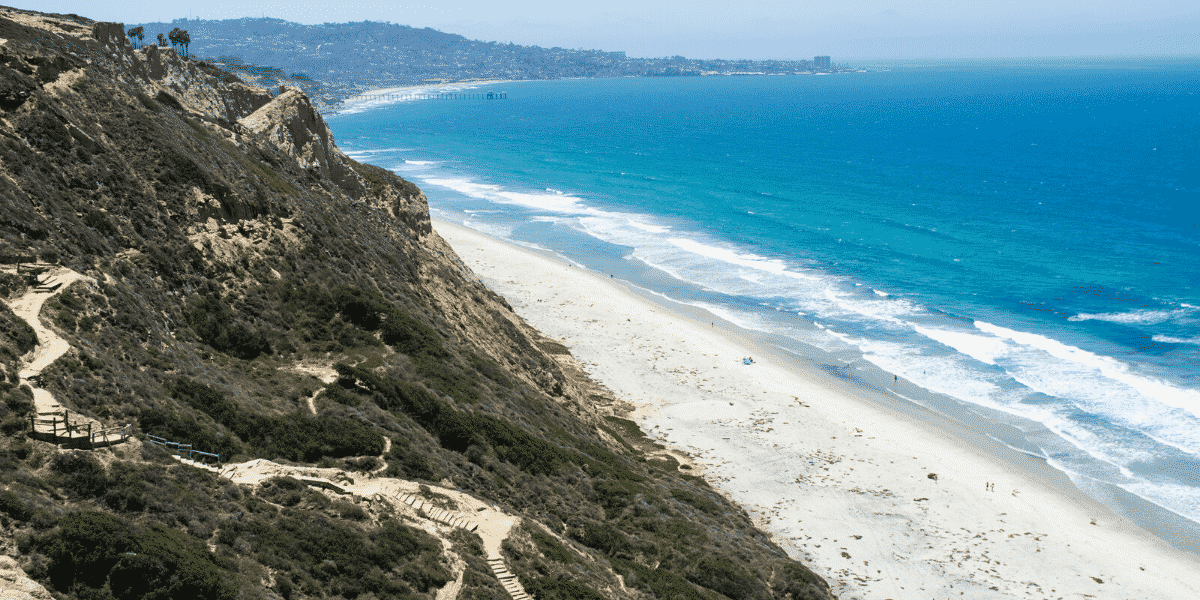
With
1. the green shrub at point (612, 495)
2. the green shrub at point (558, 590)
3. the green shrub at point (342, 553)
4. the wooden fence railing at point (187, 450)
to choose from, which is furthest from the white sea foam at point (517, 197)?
the green shrub at point (342, 553)

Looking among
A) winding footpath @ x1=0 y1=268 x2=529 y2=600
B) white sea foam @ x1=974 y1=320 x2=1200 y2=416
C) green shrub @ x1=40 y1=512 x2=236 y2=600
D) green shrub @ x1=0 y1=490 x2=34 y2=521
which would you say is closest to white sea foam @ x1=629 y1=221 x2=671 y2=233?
white sea foam @ x1=974 y1=320 x2=1200 y2=416

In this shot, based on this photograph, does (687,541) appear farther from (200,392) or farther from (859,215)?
(859,215)

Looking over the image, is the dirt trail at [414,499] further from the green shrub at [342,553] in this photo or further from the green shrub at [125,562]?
the green shrub at [125,562]

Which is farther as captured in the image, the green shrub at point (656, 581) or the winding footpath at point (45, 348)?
the green shrub at point (656, 581)

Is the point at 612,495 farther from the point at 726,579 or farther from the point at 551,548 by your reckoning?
the point at 551,548

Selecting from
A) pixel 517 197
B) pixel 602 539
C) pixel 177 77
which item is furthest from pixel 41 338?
pixel 517 197

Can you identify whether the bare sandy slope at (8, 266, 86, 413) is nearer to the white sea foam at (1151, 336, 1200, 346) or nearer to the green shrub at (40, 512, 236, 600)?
the green shrub at (40, 512, 236, 600)
